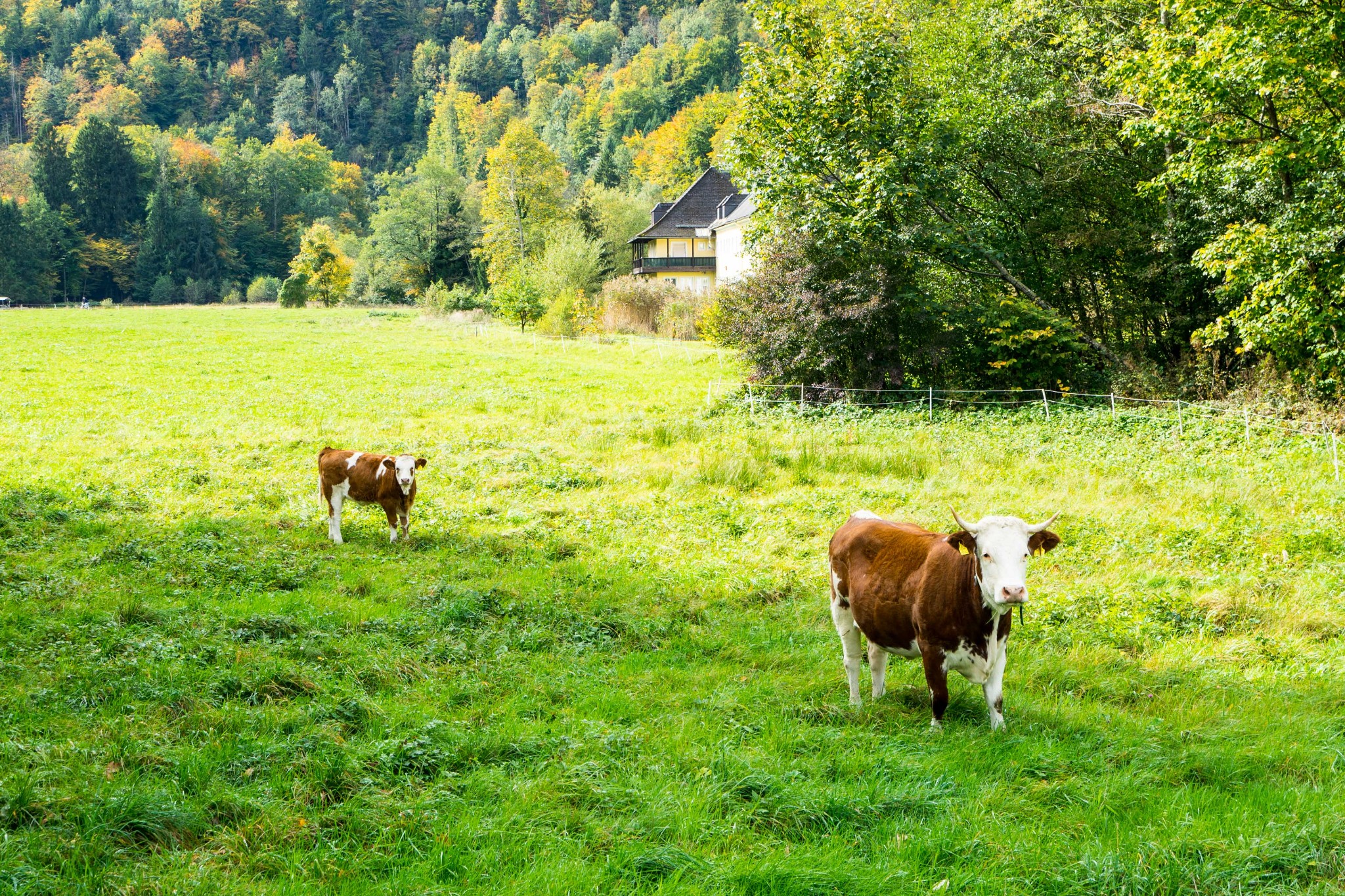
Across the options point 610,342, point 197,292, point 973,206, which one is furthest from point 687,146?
point 973,206

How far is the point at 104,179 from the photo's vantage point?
106188 mm

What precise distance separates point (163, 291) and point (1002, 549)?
369 feet

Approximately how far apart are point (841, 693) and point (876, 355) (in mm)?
18324

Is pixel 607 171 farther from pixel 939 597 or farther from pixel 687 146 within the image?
pixel 939 597

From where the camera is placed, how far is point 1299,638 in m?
8.66

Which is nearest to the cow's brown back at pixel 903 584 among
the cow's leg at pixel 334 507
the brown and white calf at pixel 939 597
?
the brown and white calf at pixel 939 597

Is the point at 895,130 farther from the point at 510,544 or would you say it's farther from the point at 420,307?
the point at 420,307

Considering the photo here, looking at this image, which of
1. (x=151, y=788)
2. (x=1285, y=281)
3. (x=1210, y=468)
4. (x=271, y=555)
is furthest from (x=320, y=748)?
(x=1285, y=281)

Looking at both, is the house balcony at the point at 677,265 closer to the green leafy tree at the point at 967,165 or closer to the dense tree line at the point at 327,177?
the dense tree line at the point at 327,177

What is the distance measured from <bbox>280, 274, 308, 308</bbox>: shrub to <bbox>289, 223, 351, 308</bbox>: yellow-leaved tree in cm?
109

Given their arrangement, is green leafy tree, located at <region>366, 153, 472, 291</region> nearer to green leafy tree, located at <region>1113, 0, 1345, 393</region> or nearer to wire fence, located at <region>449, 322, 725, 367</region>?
wire fence, located at <region>449, 322, 725, 367</region>

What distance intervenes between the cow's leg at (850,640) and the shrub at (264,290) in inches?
4002

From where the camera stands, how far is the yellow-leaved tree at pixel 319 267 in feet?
274

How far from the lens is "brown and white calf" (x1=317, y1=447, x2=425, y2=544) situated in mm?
12656
